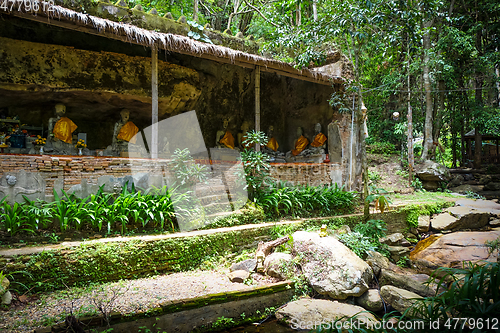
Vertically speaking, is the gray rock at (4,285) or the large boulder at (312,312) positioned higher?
the gray rock at (4,285)

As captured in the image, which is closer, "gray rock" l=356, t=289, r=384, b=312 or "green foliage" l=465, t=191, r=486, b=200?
"gray rock" l=356, t=289, r=384, b=312

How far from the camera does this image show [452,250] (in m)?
6.28

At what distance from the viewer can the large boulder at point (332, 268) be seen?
4598 mm

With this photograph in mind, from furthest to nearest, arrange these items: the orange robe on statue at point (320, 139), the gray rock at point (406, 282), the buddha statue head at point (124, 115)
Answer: the orange robe on statue at point (320, 139) < the buddha statue head at point (124, 115) < the gray rock at point (406, 282)

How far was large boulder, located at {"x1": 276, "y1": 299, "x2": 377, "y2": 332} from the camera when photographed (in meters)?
3.95

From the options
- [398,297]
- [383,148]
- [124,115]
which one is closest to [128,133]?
[124,115]

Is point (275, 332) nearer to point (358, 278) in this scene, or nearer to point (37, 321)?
point (358, 278)

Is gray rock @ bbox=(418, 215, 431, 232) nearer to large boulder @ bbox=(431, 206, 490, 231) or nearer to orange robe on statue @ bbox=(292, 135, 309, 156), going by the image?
large boulder @ bbox=(431, 206, 490, 231)

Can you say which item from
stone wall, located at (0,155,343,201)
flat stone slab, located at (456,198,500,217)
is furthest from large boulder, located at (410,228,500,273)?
stone wall, located at (0,155,343,201)

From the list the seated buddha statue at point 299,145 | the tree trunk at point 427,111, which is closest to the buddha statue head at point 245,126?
the seated buddha statue at point 299,145

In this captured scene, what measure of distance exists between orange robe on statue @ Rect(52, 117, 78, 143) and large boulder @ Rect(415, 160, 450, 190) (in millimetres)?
12117

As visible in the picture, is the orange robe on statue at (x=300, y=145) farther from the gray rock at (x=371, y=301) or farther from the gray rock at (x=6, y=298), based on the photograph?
the gray rock at (x=6, y=298)

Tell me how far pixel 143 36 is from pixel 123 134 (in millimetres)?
3091

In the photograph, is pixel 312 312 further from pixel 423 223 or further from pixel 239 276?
pixel 423 223
